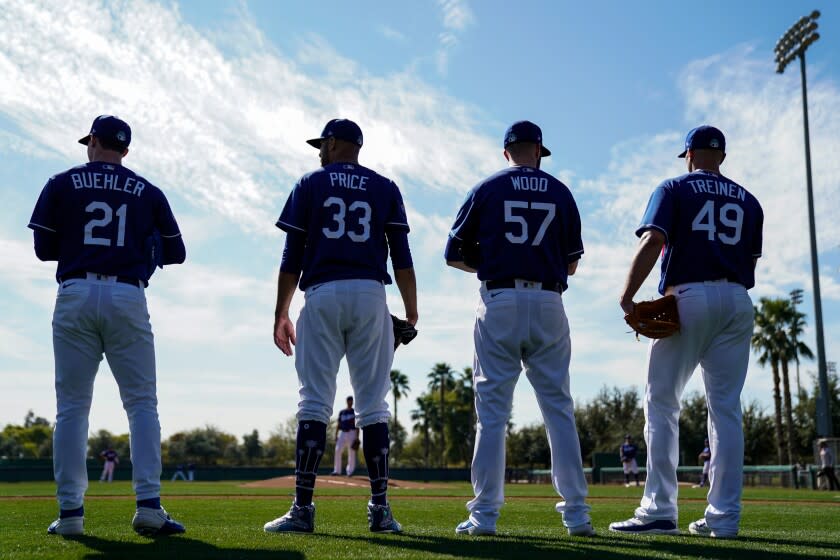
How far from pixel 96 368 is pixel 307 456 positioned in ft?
4.78

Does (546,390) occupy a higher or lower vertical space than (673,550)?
higher

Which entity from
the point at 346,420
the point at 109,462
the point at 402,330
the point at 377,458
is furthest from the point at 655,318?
the point at 109,462

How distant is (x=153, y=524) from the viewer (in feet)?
16.1

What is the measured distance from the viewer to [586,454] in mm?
65188

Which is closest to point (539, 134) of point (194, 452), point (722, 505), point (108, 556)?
point (722, 505)

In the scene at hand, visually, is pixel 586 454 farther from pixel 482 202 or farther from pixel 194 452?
pixel 482 202

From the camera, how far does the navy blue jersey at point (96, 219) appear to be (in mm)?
5090

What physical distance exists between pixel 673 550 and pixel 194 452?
3401 inches

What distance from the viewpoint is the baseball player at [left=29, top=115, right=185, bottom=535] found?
5.00 metres

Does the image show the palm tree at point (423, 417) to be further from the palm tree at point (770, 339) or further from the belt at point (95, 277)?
the belt at point (95, 277)

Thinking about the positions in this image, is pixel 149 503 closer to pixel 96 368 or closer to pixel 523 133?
pixel 96 368

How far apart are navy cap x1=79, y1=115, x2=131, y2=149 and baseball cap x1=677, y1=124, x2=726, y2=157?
4.00m

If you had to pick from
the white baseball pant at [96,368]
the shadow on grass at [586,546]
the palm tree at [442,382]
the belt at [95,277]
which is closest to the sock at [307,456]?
the shadow on grass at [586,546]

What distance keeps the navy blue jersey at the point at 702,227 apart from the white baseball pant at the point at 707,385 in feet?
0.34
